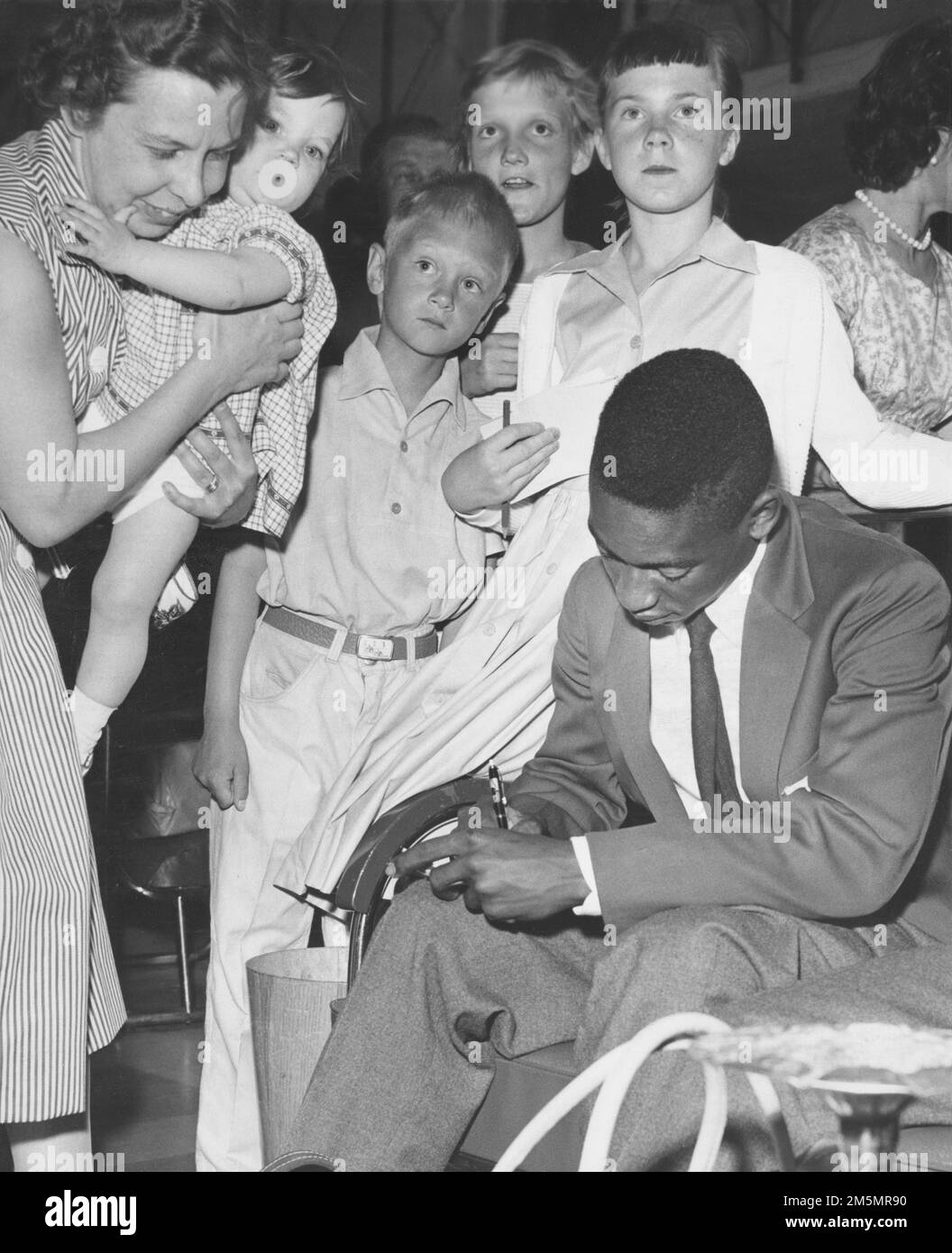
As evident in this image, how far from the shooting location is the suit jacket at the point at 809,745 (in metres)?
2.02

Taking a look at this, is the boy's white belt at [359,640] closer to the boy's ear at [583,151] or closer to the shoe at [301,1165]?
the boy's ear at [583,151]

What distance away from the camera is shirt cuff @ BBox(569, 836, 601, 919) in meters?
2.08

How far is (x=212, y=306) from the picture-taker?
99.6 inches

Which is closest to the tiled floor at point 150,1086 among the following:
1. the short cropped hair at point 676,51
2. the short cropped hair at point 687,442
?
the short cropped hair at point 687,442

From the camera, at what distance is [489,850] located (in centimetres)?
209

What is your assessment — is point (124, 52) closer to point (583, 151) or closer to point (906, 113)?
point (583, 151)

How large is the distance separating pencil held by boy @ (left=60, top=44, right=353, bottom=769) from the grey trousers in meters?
0.79

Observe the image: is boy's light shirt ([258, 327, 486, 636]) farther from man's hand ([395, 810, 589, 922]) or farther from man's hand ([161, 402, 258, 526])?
man's hand ([395, 810, 589, 922])

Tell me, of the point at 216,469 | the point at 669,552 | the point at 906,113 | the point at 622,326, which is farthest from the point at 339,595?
the point at 906,113

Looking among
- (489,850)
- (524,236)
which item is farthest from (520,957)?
(524,236)

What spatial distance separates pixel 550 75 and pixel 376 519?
93cm

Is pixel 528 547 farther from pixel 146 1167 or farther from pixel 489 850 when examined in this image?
pixel 146 1167

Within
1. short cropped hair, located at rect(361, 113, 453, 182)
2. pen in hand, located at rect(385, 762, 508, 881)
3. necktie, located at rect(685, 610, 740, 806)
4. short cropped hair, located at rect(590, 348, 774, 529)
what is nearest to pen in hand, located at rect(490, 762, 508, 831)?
pen in hand, located at rect(385, 762, 508, 881)

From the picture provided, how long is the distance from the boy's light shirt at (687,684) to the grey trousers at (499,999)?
26 centimetres
